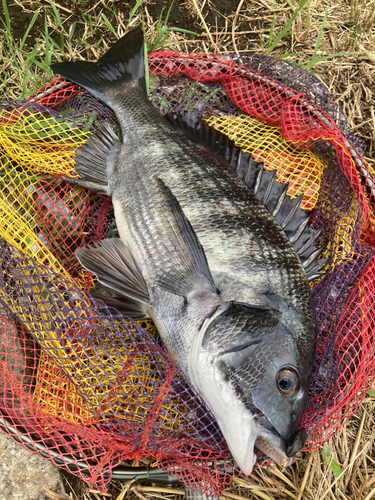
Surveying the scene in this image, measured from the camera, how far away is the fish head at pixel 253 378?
1.90 meters

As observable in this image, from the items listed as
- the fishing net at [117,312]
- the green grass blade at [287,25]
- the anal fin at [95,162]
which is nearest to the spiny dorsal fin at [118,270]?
the fishing net at [117,312]

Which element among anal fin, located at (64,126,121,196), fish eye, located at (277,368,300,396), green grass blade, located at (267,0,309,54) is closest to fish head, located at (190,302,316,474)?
fish eye, located at (277,368,300,396)

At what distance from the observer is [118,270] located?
8.17ft

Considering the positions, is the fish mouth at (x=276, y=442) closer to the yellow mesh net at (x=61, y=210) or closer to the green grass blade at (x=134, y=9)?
the yellow mesh net at (x=61, y=210)

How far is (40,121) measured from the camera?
2.85 metres

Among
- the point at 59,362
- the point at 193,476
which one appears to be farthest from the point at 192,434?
the point at 59,362

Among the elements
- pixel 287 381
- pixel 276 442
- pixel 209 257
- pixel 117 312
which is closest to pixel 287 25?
pixel 209 257

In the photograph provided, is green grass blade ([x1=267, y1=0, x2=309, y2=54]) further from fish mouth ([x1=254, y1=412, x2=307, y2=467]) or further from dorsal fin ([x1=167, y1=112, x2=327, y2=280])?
fish mouth ([x1=254, y1=412, x2=307, y2=467])

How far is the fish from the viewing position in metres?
1.98

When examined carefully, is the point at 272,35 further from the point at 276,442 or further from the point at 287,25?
the point at 276,442

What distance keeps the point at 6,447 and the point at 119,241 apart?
1463 mm

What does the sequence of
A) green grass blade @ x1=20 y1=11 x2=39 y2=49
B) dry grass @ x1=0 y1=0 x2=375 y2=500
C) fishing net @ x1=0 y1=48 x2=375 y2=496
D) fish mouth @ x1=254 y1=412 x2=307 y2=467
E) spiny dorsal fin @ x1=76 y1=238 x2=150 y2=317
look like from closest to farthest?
fish mouth @ x1=254 y1=412 x2=307 y2=467 → fishing net @ x1=0 y1=48 x2=375 y2=496 → spiny dorsal fin @ x1=76 y1=238 x2=150 y2=317 → green grass blade @ x1=20 y1=11 x2=39 y2=49 → dry grass @ x1=0 y1=0 x2=375 y2=500

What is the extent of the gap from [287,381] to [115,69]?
2293 mm

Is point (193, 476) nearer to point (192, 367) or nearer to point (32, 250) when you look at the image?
point (192, 367)
